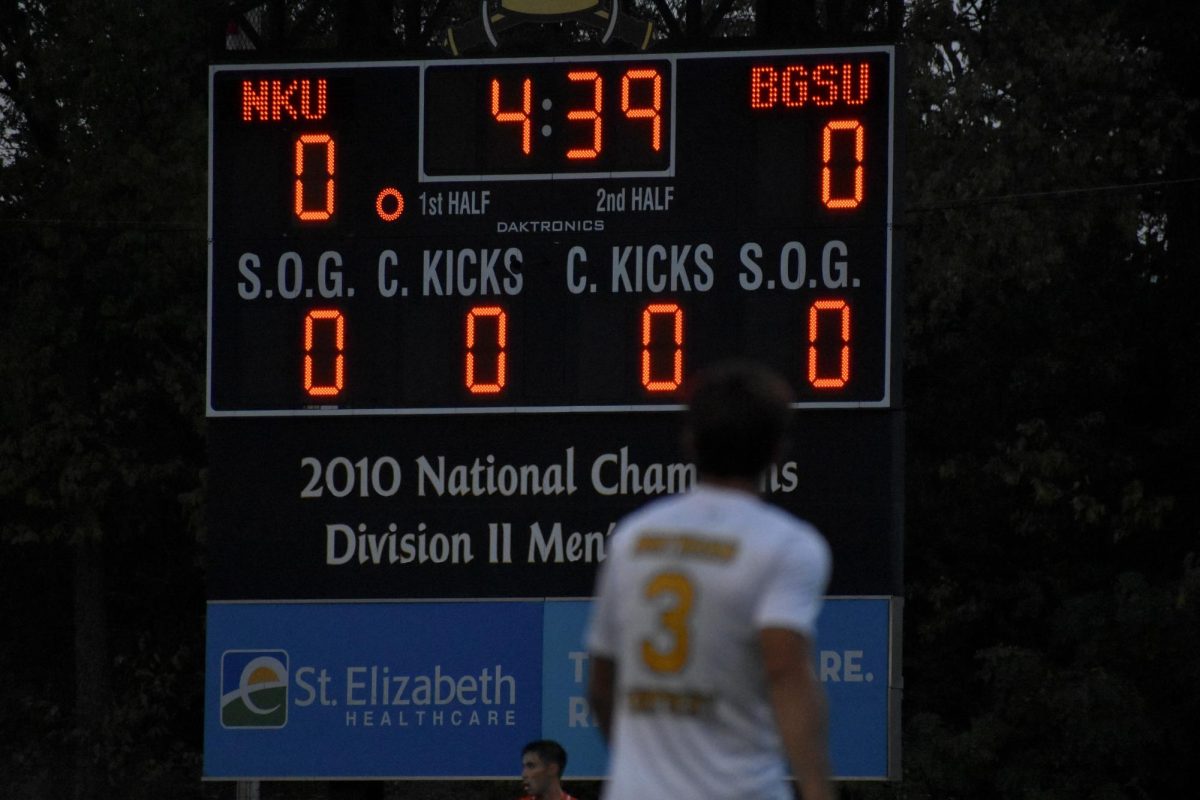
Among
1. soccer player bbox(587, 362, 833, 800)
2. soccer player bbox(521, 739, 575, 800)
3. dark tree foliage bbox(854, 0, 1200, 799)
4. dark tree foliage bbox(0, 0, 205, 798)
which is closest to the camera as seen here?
soccer player bbox(587, 362, 833, 800)

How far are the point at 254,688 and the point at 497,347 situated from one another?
6.29 ft

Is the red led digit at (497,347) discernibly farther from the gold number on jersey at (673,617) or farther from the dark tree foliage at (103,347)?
the dark tree foliage at (103,347)

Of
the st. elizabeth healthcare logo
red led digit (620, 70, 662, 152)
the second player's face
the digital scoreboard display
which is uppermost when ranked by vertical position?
Result: red led digit (620, 70, 662, 152)

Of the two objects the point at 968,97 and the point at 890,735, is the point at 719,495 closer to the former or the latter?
the point at 890,735

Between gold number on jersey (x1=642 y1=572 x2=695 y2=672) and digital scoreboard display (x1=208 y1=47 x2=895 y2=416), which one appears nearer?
gold number on jersey (x1=642 y1=572 x2=695 y2=672)

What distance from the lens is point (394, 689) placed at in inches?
390

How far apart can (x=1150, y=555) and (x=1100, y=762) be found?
10.5 ft

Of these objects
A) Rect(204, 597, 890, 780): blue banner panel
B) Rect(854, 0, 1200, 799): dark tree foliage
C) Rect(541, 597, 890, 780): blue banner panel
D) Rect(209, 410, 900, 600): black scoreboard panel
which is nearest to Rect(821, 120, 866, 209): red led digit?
Rect(209, 410, 900, 600): black scoreboard panel

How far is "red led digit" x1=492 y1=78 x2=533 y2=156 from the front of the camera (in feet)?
32.1

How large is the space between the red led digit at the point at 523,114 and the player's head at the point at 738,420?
635 cm

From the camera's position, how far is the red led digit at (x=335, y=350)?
979cm

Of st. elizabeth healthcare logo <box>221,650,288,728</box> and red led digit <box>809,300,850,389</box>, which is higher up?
red led digit <box>809,300,850,389</box>

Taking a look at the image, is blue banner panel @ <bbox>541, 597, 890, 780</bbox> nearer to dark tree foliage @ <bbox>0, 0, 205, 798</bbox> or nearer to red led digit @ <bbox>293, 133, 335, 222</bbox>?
red led digit @ <bbox>293, 133, 335, 222</bbox>

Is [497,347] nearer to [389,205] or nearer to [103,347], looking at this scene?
[389,205]
